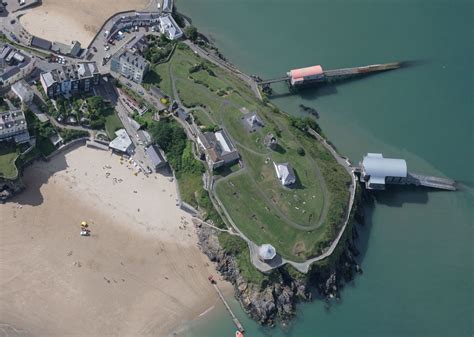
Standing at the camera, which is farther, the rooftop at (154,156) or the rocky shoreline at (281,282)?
the rooftop at (154,156)

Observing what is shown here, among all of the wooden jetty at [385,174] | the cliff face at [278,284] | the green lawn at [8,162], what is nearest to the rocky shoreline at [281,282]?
the cliff face at [278,284]

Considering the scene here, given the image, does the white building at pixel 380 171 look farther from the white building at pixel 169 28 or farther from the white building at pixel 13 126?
the white building at pixel 13 126

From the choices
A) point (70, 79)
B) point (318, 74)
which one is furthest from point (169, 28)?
point (318, 74)

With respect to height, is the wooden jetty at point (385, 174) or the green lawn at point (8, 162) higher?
the green lawn at point (8, 162)

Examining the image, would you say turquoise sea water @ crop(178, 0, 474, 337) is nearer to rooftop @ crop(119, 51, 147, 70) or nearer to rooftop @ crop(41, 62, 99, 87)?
rooftop @ crop(119, 51, 147, 70)

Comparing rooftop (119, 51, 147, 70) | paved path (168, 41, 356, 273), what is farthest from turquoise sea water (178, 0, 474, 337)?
rooftop (119, 51, 147, 70)

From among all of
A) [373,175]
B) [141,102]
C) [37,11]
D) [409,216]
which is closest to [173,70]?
[141,102]

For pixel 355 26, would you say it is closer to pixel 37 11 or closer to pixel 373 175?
pixel 373 175
